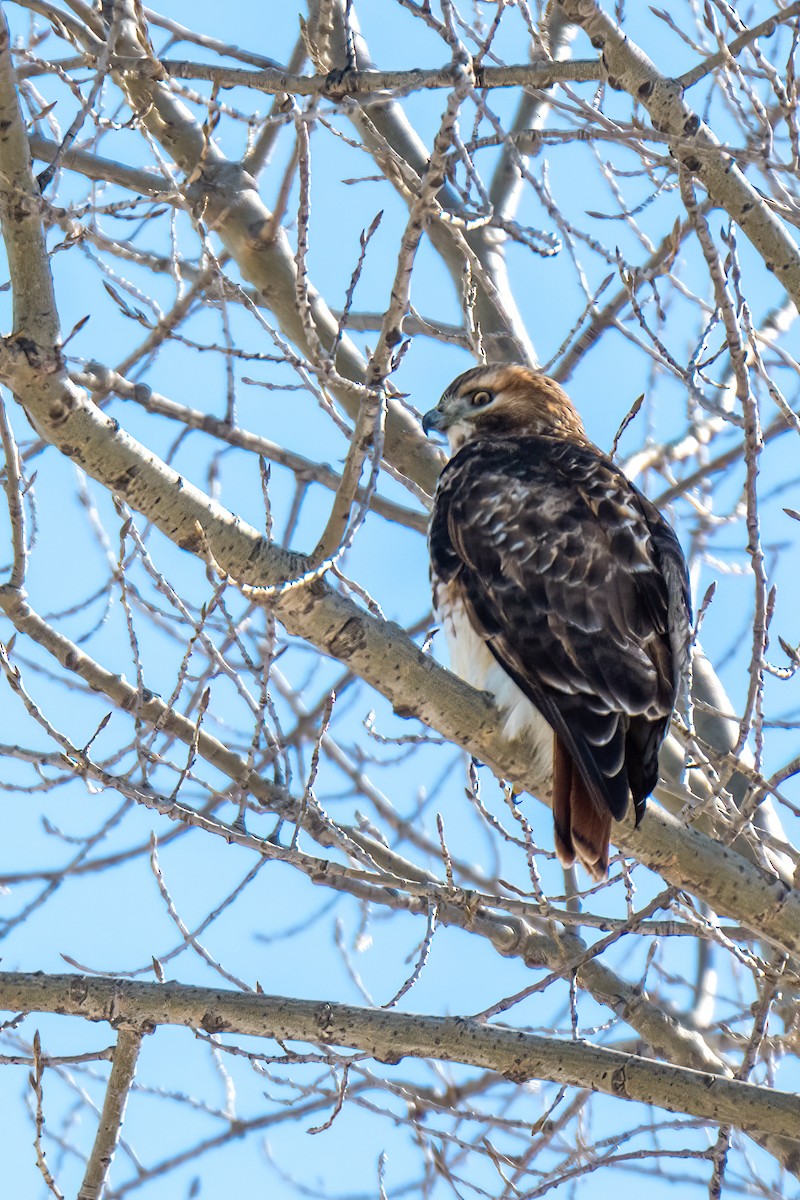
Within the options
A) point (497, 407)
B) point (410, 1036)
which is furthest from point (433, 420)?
point (410, 1036)

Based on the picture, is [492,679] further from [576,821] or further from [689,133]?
[689,133]

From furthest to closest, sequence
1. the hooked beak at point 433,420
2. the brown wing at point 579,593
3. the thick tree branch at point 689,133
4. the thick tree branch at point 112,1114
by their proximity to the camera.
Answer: the hooked beak at point 433,420 < the brown wing at point 579,593 < the thick tree branch at point 689,133 < the thick tree branch at point 112,1114

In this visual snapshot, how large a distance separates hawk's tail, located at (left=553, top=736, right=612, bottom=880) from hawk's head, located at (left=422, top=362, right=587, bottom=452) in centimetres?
180

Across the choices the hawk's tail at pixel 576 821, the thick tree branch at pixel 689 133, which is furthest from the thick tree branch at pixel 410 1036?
the thick tree branch at pixel 689 133

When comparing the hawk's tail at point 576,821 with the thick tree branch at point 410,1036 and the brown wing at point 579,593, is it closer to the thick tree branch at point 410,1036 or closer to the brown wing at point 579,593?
the brown wing at point 579,593

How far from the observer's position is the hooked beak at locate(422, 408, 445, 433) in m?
5.33

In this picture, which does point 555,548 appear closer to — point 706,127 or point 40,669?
point 706,127

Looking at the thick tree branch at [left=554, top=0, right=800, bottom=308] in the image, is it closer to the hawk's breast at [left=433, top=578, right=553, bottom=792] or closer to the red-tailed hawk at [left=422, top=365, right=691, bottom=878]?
the red-tailed hawk at [left=422, top=365, right=691, bottom=878]

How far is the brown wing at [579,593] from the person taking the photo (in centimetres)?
385

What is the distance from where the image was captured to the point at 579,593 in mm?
4160

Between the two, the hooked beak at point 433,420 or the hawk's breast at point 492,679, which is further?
the hooked beak at point 433,420

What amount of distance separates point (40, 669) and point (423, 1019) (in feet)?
6.49

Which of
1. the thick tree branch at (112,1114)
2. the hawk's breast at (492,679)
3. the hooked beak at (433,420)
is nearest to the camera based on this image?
the thick tree branch at (112,1114)

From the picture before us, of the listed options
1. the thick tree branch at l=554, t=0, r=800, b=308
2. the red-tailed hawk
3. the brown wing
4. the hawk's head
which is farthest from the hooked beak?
the thick tree branch at l=554, t=0, r=800, b=308
